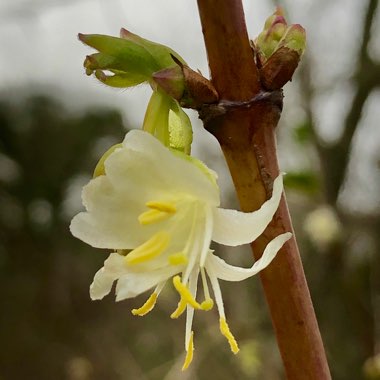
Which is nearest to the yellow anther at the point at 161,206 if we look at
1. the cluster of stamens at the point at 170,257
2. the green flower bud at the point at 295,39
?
the cluster of stamens at the point at 170,257

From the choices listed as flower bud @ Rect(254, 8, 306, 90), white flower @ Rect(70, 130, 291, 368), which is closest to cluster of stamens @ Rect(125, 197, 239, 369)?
white flower @ Rect(70, 130, 291, 368)

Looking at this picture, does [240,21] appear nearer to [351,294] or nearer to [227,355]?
[351,294]

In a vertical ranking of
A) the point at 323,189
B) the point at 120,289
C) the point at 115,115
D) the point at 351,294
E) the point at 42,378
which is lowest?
the point at 42,378

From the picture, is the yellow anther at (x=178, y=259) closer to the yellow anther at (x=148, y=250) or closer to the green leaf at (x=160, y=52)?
the yellow anther at (x=148, y=250)

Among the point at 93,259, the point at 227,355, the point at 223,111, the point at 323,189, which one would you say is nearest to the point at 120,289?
the point at 223,111

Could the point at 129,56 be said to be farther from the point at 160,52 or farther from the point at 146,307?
the point at 146,307

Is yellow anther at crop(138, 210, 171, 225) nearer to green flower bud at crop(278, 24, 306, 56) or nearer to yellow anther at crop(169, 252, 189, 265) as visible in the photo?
yellow anther at crop(169, 252, 189, 265)

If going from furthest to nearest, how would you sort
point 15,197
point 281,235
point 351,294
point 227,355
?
point 15,197 → point 227,355 → point 351,294 → point 281,235
